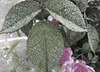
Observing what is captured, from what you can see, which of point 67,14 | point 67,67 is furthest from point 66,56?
point 67,14

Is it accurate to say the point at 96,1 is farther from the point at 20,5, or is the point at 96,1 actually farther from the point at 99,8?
the point at 20,5

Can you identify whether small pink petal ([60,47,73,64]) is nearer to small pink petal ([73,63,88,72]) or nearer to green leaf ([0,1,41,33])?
small pink petal ([73,63,88,72])

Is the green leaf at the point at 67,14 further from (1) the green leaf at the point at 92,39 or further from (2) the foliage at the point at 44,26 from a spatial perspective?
(1) the green leaf at the point at 92,39

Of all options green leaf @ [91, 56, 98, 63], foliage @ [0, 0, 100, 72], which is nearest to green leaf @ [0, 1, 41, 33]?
foliage @ [0, 0, 100, 72]

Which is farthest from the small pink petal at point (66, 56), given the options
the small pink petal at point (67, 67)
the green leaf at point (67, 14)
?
the green leaf at point (67, 14)

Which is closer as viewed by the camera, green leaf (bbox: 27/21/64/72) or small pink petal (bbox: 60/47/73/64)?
green leaf (bbox: 27/21/64/72)

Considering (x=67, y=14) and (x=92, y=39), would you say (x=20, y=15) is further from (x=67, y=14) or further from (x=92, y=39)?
(x=92, y=39)
